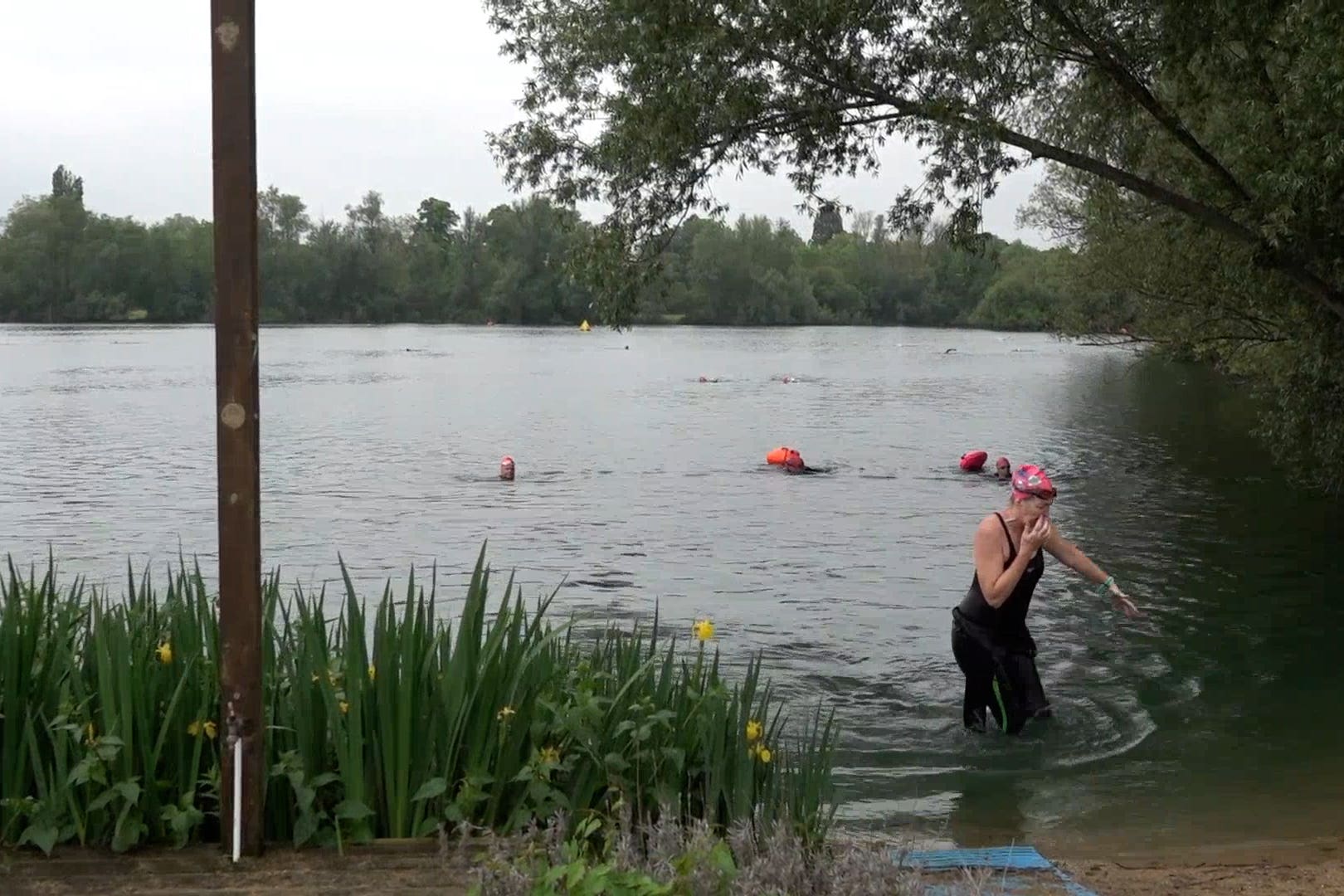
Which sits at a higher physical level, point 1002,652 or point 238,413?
point 238,413

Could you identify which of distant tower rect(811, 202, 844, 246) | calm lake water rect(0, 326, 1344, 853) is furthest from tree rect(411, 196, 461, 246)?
distant tower rect(811, 202, 844, 246)

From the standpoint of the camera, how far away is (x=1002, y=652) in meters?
9.20

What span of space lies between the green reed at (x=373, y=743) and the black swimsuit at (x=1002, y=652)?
3.50m

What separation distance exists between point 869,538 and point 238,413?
1661 centimetres

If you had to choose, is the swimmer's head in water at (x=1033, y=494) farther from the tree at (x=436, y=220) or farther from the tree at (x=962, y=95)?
the tree at (x=436, y=220)

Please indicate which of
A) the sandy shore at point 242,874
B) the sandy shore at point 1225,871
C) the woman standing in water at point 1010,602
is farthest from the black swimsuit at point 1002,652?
the sandy shore at point 242,874

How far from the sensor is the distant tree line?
399 feet

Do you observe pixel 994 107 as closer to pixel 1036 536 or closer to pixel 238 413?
pixel 1036 536

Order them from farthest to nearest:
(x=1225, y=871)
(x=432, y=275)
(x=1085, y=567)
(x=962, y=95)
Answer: (x=432, y=275)
(x=962, y=95)
(x=1085, y=567)
(x=1225, y=871)

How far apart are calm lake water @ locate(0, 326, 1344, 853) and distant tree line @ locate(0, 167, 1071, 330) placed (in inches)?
2644

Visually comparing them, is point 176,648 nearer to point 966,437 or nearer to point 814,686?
point 814,686

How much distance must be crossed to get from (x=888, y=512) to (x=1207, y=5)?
11549 mm

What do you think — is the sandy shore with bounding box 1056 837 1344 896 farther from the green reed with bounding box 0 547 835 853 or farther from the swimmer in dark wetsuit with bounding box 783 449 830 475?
the swimmer in dark wetsuit with bounding box 783 449 830 475

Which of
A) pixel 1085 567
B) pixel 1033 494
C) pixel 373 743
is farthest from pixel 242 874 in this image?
pixel 1085 567
